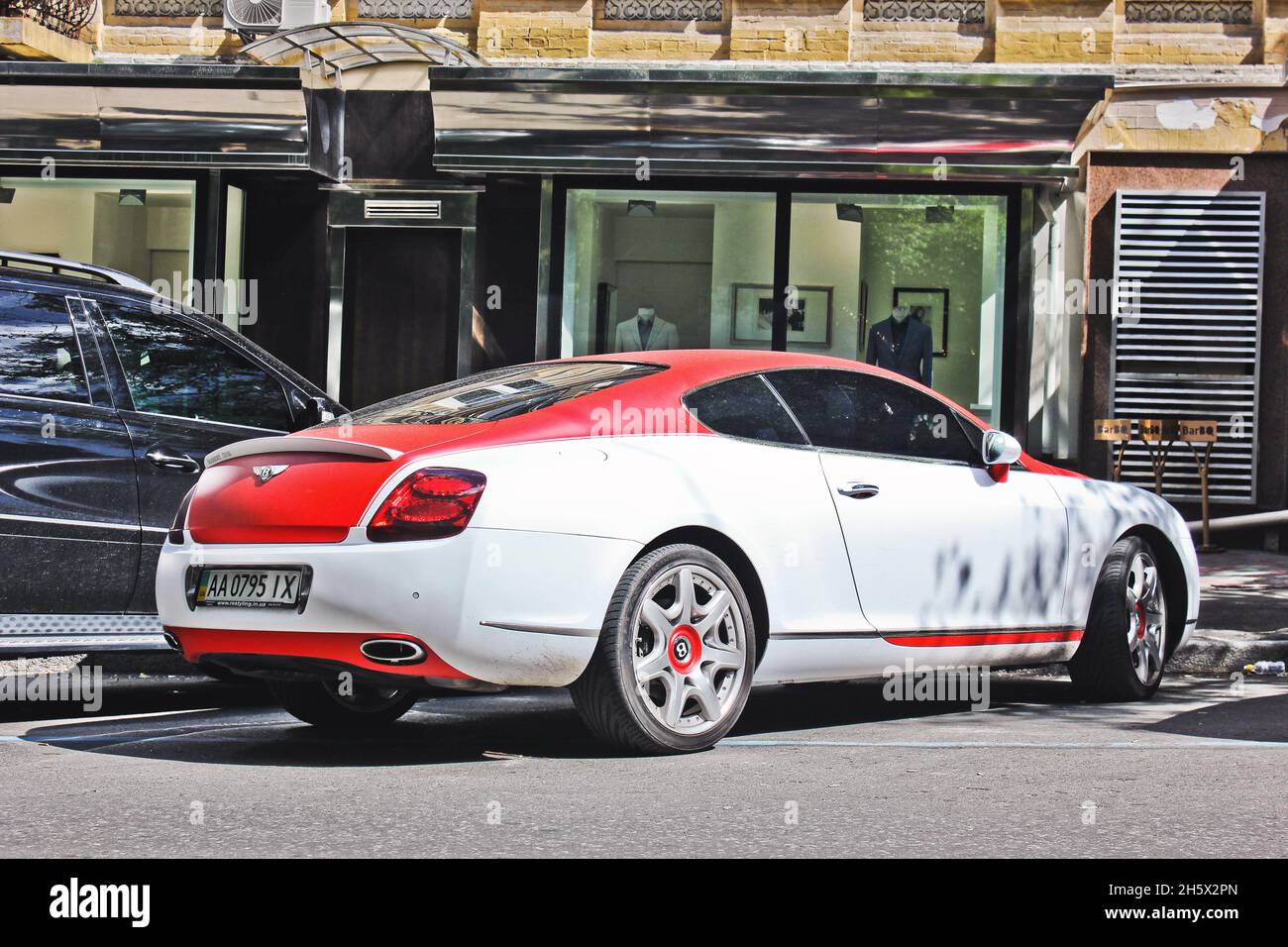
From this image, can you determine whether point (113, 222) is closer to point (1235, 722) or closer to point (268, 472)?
point (268, 472)

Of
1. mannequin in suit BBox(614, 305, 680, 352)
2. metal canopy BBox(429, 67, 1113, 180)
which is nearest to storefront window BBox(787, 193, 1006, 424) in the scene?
metal canopy BBox(429, 67, 1113, 180)

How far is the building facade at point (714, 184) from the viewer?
52.2 ft

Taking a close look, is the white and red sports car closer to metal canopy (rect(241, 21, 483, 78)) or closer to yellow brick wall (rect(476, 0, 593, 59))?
metal canopy (rect(241, 21, 483, 78))

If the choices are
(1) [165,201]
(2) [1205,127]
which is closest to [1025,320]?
(2) [1205,127]

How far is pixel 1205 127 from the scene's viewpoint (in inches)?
635

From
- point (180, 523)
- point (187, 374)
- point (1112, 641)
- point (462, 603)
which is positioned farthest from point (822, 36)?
point (462, 603)

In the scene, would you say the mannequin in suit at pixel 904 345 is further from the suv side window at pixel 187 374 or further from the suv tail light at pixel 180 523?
the suv tail light at pixel 180 523

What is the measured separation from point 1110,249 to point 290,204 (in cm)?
783

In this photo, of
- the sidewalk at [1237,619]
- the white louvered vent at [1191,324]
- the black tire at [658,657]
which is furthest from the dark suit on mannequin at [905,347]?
the black tire at [658,657]

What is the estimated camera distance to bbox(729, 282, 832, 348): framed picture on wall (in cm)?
1667

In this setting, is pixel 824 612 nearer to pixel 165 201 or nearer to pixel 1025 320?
pixel 1025 320

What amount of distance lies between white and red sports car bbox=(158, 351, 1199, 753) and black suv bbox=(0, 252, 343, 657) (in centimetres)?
89

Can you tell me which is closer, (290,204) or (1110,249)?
(1110,249)

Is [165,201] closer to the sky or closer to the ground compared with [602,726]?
closer to the sky
